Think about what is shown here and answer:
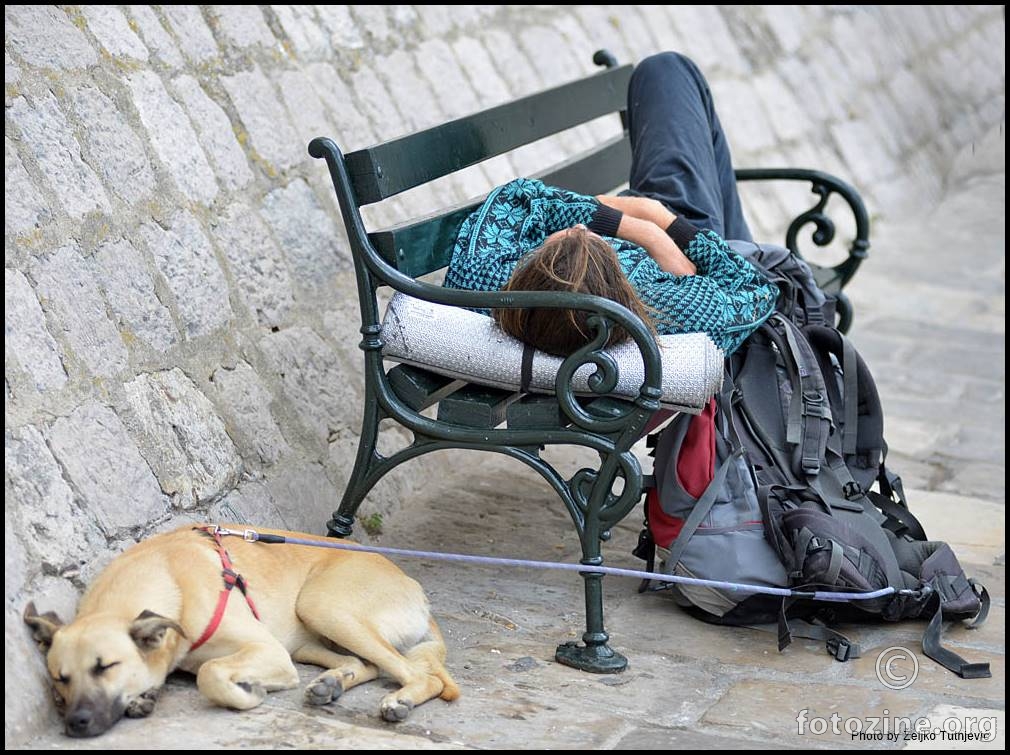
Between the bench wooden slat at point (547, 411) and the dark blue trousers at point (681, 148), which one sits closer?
the bench wooden slat at point (547, 411)

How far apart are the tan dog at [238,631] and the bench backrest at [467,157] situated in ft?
3.12

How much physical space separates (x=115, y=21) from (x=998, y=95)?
897cm

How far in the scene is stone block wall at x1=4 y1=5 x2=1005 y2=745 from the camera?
9.96 ft

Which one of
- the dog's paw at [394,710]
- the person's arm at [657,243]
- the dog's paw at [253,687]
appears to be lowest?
the dog's paw at [394,710]

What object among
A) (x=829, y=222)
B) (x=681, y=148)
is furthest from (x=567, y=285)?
(x=829, y=222)

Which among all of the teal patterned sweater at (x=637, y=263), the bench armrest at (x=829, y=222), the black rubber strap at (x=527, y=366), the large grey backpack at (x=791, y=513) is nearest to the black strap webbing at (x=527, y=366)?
the black rubber strap at (x=527, y=366)

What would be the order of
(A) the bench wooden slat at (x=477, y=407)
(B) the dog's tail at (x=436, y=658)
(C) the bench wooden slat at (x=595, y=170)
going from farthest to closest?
(C) the bench wooden slat at (x=595, y=170)
(A) the bench wooden slat at (x=477, y=407)
(B) the dog's tail at (x=436, y=658)

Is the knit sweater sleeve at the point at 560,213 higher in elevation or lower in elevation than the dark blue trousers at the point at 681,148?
lower

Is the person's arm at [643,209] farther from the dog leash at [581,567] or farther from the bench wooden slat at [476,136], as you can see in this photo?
the dog leash at [581,567]

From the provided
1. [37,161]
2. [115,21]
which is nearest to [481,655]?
[37,161]

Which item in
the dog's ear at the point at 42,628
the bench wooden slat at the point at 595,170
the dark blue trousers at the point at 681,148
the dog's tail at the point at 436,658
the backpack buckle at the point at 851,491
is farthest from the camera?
the bench wooden slat at the point at 595,170

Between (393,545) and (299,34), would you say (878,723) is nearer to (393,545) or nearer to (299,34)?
(393,545)

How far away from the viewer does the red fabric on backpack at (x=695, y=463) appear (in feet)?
11.2

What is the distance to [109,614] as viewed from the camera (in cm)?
262
